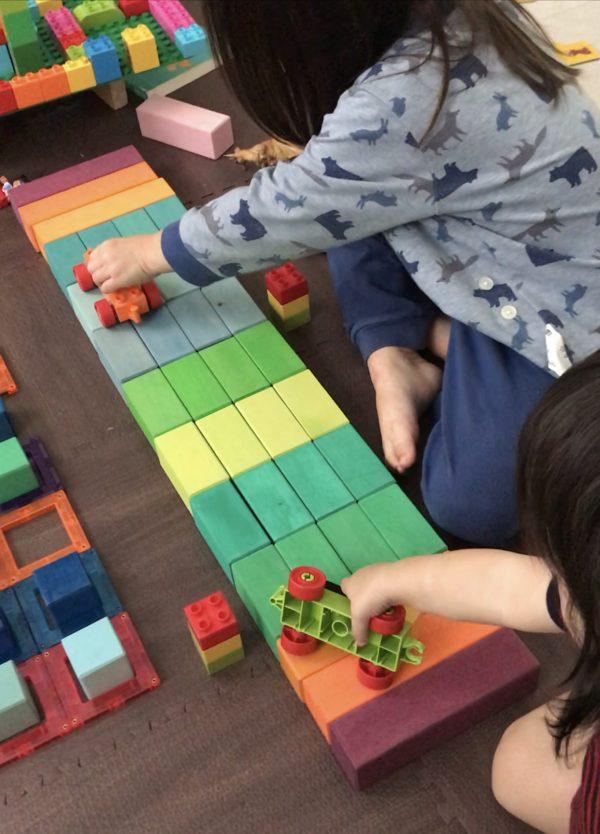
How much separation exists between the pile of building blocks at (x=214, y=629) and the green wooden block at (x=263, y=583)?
1.2 inches

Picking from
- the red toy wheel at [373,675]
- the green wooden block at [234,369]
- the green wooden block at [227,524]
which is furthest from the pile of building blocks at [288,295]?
the red toy wheel at [373,675]

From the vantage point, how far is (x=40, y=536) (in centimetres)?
107

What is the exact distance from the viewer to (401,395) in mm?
1127

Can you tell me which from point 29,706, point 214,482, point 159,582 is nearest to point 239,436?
point 214,482

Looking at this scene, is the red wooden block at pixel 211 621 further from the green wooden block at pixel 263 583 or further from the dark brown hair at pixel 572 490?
the dark brown hair at pixel 572 490

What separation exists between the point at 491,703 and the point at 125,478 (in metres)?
0.51

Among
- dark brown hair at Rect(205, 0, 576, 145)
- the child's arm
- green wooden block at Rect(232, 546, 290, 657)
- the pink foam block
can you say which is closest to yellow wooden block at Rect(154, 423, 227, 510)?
green wooden block at Rect(232, 546, 290, 657)

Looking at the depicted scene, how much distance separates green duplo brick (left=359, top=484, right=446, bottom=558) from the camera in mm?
971

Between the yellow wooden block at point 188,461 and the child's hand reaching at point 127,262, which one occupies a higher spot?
the child's hand reaching at point 127,262

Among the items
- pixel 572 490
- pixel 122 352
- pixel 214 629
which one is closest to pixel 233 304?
pixel 122 352

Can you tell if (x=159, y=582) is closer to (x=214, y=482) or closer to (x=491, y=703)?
(x=214, y=482)

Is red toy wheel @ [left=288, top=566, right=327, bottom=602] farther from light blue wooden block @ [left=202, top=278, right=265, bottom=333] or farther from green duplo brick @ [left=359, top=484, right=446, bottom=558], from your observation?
light blue wooden block @ [left=202, top=278, right=265, bottom=333]

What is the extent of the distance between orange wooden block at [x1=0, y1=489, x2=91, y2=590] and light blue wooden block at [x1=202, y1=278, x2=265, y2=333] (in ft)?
1.03

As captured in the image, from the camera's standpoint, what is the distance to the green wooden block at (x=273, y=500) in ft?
3.28
